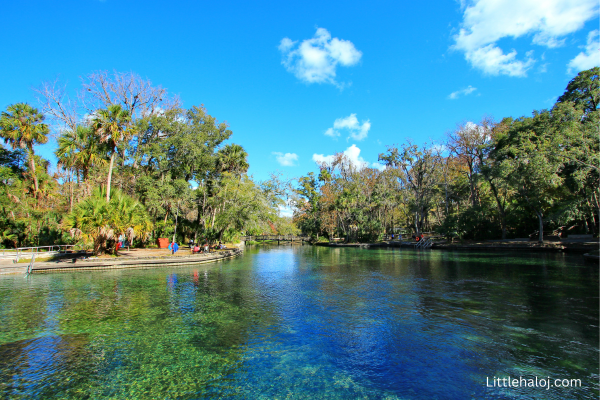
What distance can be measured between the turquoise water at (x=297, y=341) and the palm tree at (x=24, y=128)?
19559 mm

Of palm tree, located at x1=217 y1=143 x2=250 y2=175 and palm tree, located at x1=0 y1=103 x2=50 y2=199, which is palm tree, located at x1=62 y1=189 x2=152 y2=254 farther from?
palm tree, located at x1=217 y1=143 x2=250 y2=175

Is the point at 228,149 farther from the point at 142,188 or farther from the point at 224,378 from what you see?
the point at 224,378

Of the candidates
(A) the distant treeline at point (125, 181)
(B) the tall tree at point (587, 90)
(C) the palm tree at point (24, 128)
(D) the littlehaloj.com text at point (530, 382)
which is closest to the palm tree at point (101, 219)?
(A) the distant treeline at point (125, 181)

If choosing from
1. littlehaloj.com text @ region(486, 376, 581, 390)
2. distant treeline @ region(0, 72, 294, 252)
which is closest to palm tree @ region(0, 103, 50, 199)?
distant treeline @ region(0, 72, 294, 252)

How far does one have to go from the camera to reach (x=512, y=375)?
579 centimetres

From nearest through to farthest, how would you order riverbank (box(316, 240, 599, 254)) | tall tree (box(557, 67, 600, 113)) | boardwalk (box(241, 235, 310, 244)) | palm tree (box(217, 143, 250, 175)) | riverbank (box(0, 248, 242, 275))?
riverbank (box(0, 248, 242, 275)), riverbank (box(316, 240, 599, 254)), tall tree (box(557, 67, 600, 113)), palm tree (box(217, 143, 250, 175)), boardwalk (box(241, 235, 310, 244))

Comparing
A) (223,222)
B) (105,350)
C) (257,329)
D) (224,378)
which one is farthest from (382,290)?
(223,222)

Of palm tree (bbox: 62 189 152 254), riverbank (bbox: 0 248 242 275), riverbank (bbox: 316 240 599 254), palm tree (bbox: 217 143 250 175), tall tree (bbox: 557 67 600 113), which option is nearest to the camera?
riverbank (bbox: 0 248 242 275)

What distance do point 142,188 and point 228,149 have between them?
11749 millimetres

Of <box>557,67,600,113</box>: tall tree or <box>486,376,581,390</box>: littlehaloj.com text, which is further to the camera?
<box>557,67,600,113</box>: tall tree

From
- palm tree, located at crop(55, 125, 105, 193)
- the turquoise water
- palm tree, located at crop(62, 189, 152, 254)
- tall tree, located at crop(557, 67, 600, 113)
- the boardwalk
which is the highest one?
tall tree, located at crop(557, 67, 600, 113)

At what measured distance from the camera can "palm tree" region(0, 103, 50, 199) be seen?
26406 millimetres

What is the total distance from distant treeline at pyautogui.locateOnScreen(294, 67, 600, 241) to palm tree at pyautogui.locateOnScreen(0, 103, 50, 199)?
38658 millimetres

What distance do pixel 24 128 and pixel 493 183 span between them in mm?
48405
